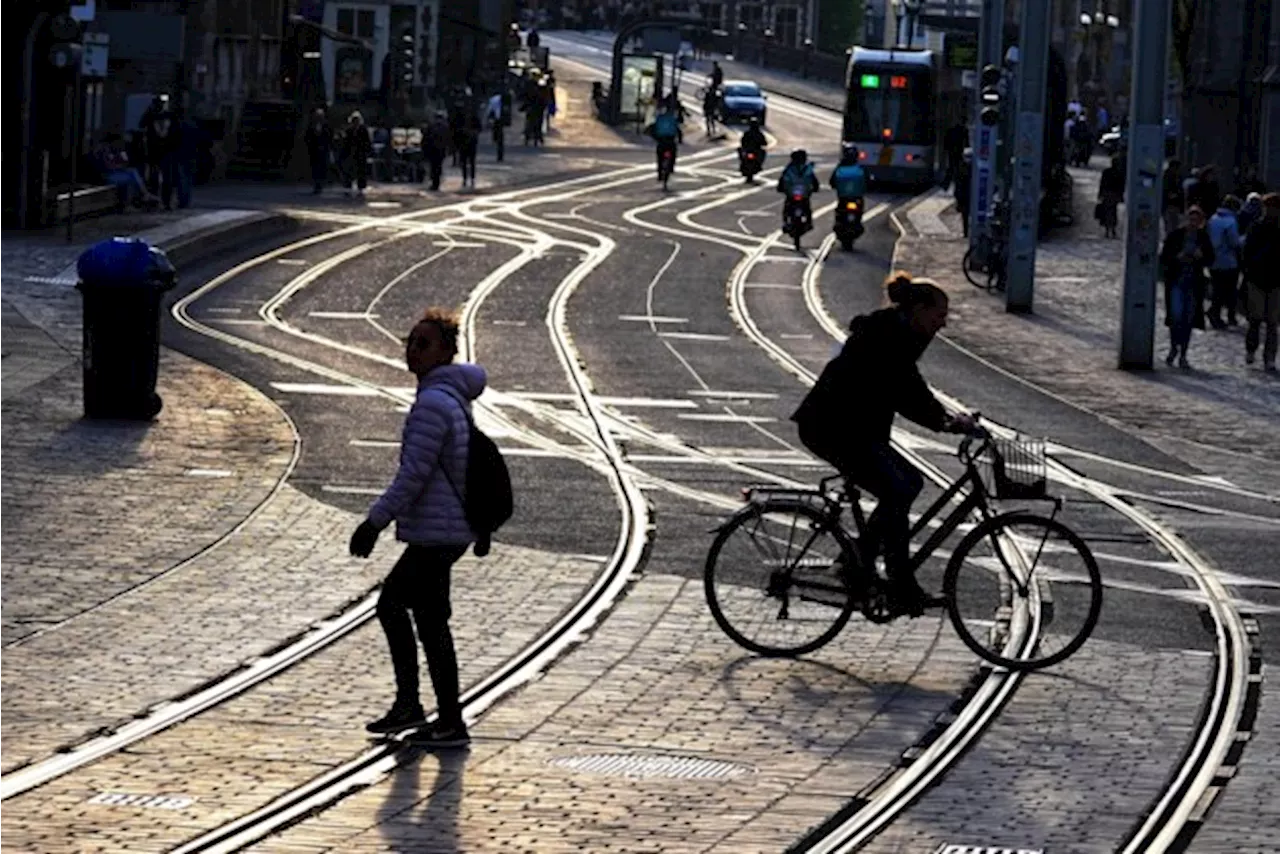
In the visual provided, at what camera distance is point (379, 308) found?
36094 millimetres

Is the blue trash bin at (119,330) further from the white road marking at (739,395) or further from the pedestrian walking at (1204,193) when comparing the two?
the pedestrian walking at (1204,193)

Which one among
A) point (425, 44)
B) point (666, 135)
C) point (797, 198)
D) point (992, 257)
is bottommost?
point (992, 257)

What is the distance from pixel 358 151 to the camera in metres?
58.0

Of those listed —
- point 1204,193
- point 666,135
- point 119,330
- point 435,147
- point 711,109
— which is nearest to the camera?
point 119,330

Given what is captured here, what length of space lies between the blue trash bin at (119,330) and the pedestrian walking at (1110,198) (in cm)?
3260

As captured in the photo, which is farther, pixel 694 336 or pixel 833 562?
pixel 694 336

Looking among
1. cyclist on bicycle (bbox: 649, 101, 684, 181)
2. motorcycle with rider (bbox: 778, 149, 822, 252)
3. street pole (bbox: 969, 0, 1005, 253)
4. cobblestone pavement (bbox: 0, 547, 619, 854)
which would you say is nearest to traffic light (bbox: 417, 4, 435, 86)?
cyclist on bicycle (bbox: 649, 101, 684, 181)

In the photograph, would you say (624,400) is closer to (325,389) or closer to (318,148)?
(325,389)

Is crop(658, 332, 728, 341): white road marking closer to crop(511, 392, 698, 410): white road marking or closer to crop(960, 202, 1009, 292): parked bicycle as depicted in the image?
crop(511, 392, 698, 410): white road marking

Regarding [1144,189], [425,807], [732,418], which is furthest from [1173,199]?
[425,807]

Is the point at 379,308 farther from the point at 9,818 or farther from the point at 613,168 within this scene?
the point at 613,168

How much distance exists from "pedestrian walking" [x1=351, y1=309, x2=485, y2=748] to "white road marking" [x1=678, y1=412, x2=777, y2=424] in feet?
45.0

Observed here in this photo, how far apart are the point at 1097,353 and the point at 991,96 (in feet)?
34.6

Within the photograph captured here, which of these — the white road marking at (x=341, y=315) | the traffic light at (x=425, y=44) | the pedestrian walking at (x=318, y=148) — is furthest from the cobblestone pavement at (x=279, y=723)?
the traffic light at (x=425, y=44)
